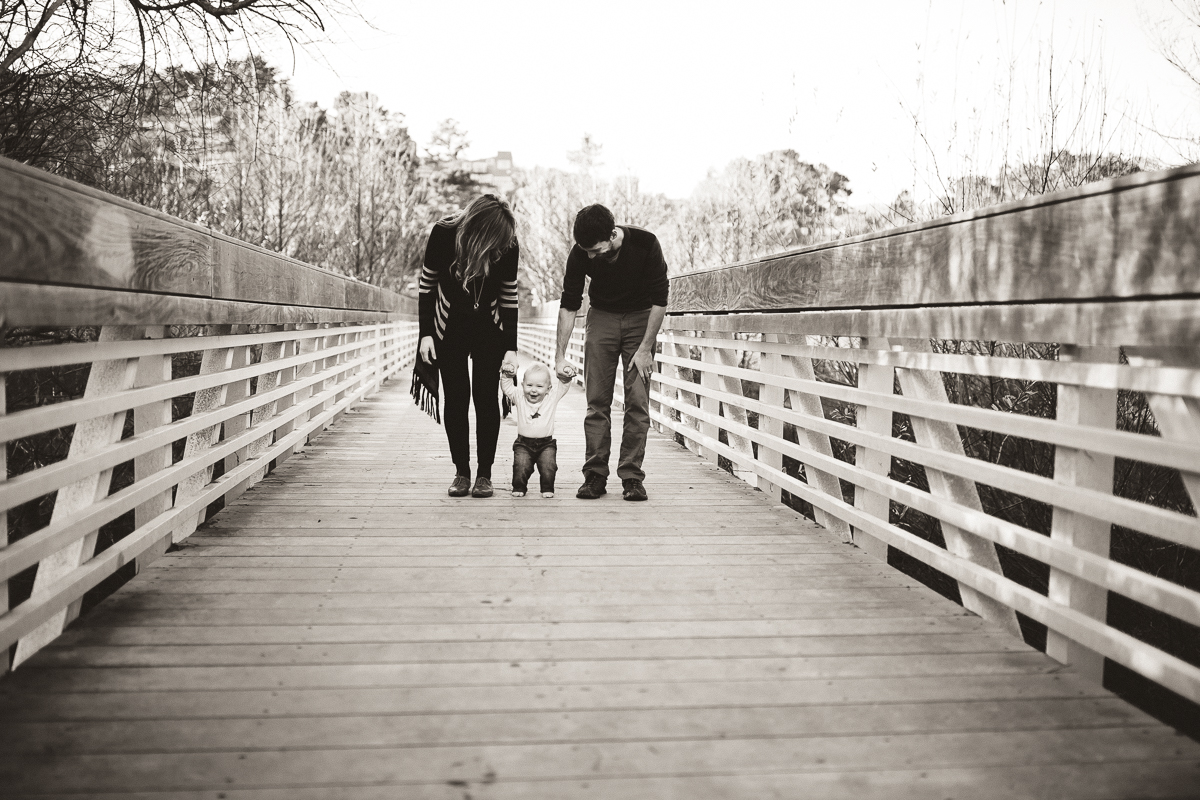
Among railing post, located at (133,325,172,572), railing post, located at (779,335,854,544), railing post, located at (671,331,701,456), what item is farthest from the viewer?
railing post, located at (671,331,701,456)

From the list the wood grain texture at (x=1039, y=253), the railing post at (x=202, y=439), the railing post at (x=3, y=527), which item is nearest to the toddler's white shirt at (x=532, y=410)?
the railing post at (x=202, y=439)

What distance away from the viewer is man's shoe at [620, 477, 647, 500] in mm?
5207

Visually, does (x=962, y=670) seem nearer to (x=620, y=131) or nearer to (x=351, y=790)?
(x=351, y=790)

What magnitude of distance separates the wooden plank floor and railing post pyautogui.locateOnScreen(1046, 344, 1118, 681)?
20 centimetres

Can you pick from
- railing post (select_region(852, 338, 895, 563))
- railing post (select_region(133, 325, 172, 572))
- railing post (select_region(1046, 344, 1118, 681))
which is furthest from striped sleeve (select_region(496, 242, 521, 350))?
railing post (select_region(1046, 344, 1118, 681))

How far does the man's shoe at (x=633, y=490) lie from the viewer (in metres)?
5.21

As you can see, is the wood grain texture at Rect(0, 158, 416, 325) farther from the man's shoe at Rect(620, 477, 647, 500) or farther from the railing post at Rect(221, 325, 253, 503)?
the man's shoe at Rect(620, 477, 647, 500)

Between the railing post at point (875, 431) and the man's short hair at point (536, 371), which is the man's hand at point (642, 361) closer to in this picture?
the man's short hair at point (536, 371)

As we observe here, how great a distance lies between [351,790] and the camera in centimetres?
198

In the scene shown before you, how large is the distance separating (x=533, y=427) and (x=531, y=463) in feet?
0.67

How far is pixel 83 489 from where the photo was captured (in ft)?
9.74

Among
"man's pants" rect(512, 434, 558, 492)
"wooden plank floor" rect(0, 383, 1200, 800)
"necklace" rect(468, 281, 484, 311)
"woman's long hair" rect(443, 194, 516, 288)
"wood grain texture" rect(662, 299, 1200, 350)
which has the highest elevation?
"woman's long hair" rect(443, 194, 516, 288)

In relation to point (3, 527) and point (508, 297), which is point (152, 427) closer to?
point (3, 527)

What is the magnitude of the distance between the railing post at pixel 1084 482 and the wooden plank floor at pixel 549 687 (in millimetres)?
198
